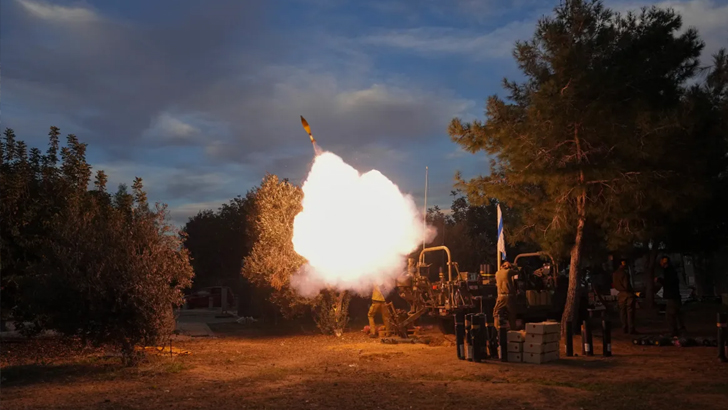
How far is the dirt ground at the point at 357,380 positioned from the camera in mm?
8875

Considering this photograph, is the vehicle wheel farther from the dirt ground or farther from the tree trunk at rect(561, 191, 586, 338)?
the tree trunk at rect(561, 191, 586, 338)

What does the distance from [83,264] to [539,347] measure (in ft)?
30.7

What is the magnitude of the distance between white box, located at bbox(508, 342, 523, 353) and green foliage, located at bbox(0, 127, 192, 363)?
7.18m

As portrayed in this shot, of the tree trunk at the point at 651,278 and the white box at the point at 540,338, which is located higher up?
the tree trunk at the point at 651,278

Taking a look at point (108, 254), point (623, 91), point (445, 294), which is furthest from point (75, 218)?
point (623, 91)

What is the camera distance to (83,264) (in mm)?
12125

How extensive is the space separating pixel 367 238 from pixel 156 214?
6.48m

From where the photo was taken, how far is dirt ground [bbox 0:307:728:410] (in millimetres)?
8875

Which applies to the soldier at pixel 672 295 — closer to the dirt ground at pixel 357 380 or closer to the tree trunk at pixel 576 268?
the dirt ground at pixel 357 380

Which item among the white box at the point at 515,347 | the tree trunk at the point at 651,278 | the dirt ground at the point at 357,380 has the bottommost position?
the dirt ground at the point at 357,380

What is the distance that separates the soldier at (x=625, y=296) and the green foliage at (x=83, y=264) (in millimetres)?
11659

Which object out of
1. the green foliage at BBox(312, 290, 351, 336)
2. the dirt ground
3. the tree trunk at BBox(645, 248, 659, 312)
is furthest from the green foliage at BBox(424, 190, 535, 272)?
the dirt ground

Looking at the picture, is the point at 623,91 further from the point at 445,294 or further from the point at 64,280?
the point at 64,280

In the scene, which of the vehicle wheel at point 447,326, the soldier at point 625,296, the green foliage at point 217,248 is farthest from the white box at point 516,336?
the green foliage at point 217,248
